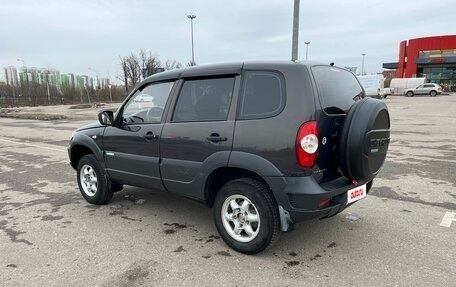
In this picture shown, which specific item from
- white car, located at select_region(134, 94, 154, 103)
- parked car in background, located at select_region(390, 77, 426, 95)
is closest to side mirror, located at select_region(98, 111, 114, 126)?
white car, located at select_region(134, 94, 154, 103)

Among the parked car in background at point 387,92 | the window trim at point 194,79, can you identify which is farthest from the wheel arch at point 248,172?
the parked car in background at point 387,92

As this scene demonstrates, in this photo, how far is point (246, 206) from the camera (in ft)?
11.9

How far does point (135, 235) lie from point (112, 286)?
1.09 m

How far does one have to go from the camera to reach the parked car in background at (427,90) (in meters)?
46.8

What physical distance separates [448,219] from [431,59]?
198 feet

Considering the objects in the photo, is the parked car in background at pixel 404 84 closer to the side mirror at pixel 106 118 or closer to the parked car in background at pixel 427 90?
the parked car in background at pixel 427 90

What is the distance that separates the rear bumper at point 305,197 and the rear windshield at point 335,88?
2.29ft

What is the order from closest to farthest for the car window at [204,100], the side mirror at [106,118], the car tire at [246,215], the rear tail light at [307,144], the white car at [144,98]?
1. the rear tail light at [307,144]
2. the car tire at [246,215]
3. the car window at [204,100]
4. the white car at [144,98]
5. the side mirror at [106,118]

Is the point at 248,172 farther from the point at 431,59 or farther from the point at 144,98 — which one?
the point at 431,59

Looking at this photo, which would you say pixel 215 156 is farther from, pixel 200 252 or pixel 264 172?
pixel 200 252

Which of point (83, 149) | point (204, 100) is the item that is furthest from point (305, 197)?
point (83, 149)

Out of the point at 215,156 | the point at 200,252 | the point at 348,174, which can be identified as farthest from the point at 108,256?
the point at 348,174

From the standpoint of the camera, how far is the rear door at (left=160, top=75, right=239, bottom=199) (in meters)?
3.67

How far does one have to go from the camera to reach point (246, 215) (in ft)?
12.0
